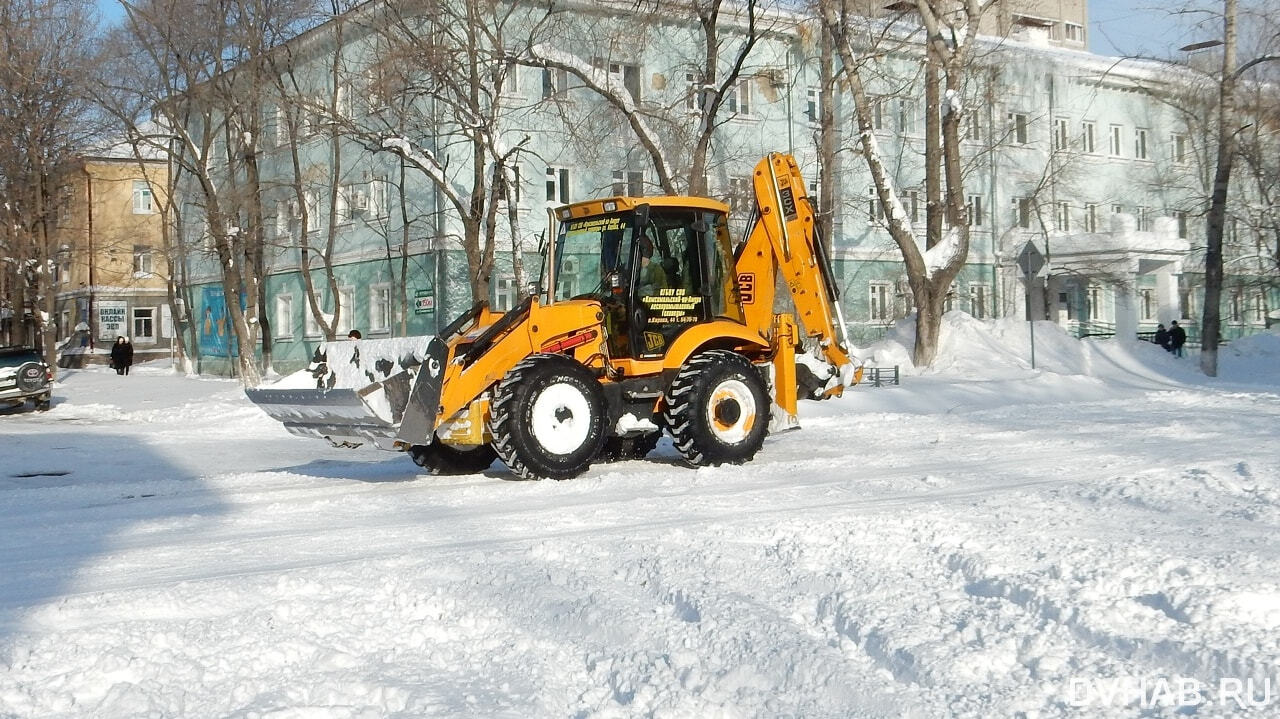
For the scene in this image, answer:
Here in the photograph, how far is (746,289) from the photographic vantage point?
1360 cm

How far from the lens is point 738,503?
984 cm

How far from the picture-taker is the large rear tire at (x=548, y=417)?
11250 mm

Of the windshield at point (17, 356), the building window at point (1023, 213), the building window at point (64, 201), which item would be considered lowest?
the windshield at point (17, 356)

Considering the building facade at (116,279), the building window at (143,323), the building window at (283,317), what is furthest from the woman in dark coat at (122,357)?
the building window at (143,323)

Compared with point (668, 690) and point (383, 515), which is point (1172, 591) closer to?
point (668, 690)

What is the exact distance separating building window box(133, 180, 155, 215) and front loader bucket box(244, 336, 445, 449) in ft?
178

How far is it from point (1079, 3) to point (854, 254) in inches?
1273

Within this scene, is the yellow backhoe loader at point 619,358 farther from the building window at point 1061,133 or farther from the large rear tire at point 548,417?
the building window at point 1061,133

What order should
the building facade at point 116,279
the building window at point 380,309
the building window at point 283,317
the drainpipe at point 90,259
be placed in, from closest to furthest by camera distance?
the building window at point 380,309
the building window at point 283,317
the drainpipe at point 90,259
the building facade at point 116,279

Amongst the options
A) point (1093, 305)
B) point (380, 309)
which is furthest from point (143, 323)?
point (1093, 305)

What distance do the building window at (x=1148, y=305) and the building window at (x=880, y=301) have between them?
438 inches

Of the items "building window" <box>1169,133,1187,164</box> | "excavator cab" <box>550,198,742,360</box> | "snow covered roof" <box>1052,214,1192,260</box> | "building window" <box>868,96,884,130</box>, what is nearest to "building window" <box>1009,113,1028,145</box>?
"snow covered roof" <box>1052,214,1192,260</box>

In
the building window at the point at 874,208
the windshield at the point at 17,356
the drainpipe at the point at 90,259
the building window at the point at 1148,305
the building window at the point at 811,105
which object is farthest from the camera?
the drainpipe at the point at 90,259

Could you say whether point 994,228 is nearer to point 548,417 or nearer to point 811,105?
Answer: point 811,105
